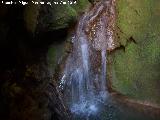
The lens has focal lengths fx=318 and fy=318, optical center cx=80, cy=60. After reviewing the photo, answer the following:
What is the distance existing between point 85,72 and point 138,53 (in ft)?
4.09

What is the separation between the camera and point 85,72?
712cm

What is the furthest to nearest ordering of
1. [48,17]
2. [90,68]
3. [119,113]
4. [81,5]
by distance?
[81,5], [90,68], [119,113], [48,17]

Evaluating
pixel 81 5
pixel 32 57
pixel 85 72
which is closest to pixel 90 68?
pixel 85 72

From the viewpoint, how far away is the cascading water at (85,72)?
7023mm

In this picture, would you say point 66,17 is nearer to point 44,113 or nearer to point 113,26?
point 113,26

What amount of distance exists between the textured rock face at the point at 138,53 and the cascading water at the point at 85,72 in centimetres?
27

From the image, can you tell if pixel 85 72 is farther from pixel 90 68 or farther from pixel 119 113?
pixel 119 113

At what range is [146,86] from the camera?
272 inches

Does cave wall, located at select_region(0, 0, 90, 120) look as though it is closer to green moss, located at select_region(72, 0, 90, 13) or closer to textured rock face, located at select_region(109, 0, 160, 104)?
green moss, located at select_region(72, 0, 90, 13)

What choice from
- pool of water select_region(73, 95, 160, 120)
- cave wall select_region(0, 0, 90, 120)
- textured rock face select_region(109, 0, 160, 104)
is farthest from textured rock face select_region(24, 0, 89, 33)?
pool of water select_region(73, 95, 160, 120)

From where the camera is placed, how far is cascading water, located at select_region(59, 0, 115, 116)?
702cm

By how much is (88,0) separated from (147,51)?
71.8 inches

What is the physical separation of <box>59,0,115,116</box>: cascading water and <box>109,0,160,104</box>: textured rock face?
274 mm

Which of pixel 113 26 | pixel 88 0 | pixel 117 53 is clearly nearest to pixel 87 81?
pixel 117 53
